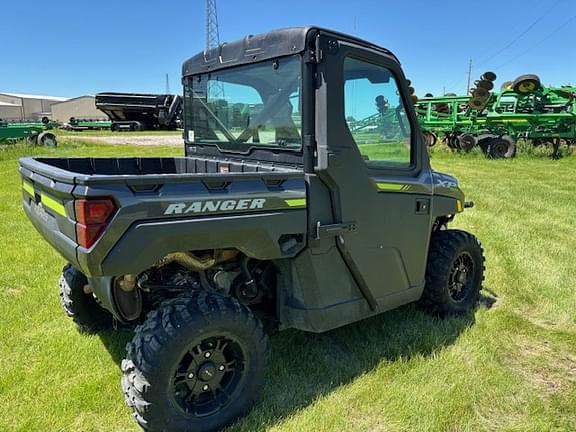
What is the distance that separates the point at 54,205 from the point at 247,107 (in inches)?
55.0

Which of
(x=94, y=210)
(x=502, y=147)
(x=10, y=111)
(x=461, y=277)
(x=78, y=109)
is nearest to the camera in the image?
(x=94, y=210)

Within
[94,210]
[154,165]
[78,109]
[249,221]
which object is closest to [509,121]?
[154,165]

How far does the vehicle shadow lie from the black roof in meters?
1.98

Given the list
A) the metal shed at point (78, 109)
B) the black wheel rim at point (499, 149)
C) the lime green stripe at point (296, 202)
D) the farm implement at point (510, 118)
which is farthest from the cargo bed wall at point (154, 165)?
the metal shed at point (78, 109)

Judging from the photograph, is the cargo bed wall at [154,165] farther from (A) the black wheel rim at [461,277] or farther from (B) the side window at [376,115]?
(A) the black wheel rim at [461,277]

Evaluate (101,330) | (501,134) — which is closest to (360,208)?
(101,330)

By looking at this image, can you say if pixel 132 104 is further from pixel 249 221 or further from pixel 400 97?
pixel 249 221

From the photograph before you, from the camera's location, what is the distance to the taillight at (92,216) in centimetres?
201

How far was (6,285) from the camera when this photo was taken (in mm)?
4469

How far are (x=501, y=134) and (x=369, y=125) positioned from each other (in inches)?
598

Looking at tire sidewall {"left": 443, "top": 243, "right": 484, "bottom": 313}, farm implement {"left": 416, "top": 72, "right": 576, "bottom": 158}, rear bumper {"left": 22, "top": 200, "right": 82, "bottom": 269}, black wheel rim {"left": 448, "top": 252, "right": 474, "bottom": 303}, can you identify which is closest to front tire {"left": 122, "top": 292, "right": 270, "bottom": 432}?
rear bumper {"left": 22, "top": 200, "right": 82, "bottom": 269}

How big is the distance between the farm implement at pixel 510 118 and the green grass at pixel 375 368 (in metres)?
12.2

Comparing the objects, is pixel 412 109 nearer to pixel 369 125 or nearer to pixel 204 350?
pixel 369 125

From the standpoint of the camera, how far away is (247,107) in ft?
10.4
